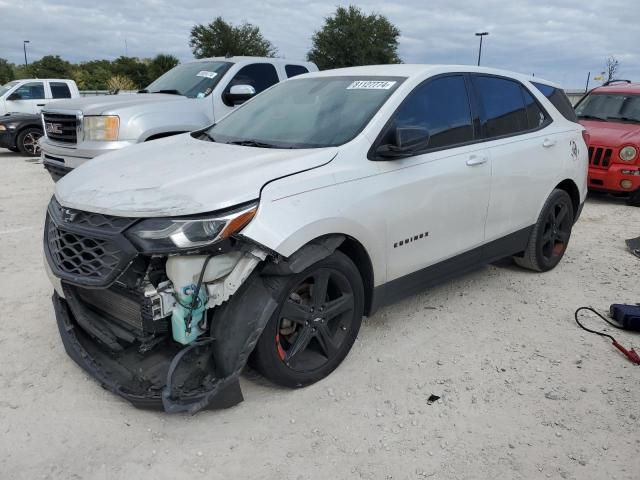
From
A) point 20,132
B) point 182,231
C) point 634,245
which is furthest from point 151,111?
point 20,132

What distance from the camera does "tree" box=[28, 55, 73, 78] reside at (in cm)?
4359

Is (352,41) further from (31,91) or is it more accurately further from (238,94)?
(238,94)

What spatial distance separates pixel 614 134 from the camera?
8148 millimetres

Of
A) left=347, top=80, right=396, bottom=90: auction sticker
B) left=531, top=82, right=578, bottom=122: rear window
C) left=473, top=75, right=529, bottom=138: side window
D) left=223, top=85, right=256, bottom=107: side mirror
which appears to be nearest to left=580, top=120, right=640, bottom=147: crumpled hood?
left=531, top=82, right=578, bottom=122: rear window

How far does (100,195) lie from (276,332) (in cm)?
115

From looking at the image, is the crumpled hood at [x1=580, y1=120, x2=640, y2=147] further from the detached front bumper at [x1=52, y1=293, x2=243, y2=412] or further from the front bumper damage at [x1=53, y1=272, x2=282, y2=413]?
the detached front bumper at [x1=52, y1=293, x2=243, y2=412]

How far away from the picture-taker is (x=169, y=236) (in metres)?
2.52

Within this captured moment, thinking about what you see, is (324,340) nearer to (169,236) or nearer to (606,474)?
(169,236)

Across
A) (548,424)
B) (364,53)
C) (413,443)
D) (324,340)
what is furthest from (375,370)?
(364,53)

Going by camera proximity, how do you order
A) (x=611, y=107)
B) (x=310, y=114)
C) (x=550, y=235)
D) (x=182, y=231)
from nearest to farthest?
(x=182, y=231) < (x=310, y=114) < (x=550, y=235) < (x=611, y=107)

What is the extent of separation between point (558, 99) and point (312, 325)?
3583 millimetres

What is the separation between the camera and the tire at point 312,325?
284cm

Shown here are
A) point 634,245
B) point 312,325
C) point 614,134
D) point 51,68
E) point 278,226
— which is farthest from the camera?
point 51,68

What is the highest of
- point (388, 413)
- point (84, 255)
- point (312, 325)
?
point (84, 255)
